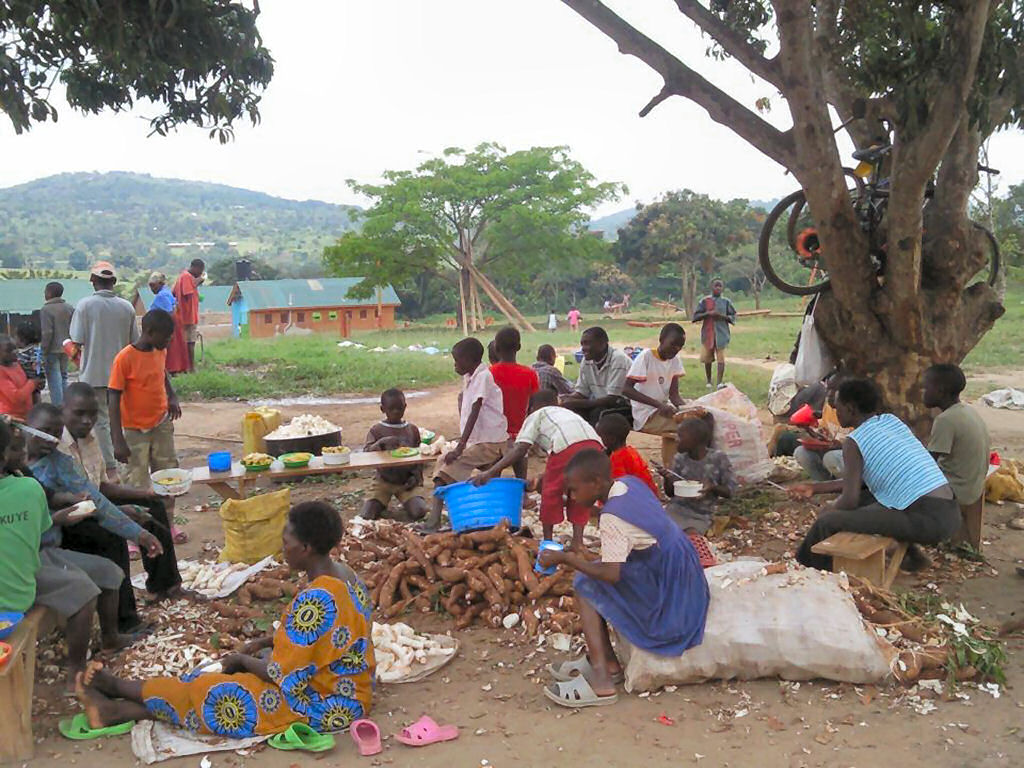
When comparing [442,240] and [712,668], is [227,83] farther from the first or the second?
[442,240]

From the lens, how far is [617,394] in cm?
764

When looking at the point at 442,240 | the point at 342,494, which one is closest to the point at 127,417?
the point at 342,494

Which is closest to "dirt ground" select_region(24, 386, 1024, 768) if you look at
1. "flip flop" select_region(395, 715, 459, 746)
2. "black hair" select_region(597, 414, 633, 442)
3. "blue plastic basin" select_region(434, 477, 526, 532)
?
"flip flop" select_region(395, 715, 459, 746)

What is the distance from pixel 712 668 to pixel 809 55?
12.8 feet

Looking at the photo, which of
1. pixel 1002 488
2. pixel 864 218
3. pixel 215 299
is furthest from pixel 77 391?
pixel 215 299

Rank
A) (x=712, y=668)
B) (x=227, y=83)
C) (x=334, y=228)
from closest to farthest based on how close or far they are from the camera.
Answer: (x=712, y=668) → (x=227, y=83) → (x=334, y=228)

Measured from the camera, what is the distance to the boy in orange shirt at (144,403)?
6.01m

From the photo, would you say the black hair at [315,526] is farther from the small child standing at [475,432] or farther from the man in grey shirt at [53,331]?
the man in grey shirt at [53,331]

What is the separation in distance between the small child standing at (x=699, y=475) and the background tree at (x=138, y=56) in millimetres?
4440

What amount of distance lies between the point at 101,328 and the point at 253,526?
2.60 m

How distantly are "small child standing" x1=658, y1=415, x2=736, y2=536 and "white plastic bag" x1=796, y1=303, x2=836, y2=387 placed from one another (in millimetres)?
1299

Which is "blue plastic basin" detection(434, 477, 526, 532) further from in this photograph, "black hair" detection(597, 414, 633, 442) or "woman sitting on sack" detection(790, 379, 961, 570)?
"woman sitting on sack" detection(790, 379, 961, 570)

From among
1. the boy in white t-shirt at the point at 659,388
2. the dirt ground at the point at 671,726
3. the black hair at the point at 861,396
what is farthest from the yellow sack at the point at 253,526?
the black hair at the point at 861,396

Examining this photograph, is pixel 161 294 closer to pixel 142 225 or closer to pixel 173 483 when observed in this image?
pixel 173 483
